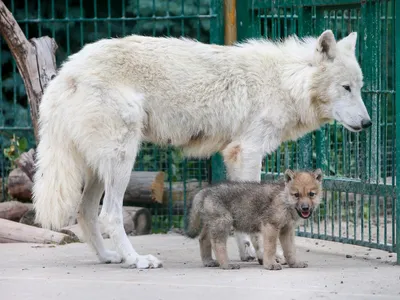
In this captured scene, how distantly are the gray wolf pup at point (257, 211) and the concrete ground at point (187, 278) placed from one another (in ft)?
0.56

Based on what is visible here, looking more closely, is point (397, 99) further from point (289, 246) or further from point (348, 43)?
point (289, 246)

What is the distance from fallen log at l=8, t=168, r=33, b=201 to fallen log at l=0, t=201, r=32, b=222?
0.60ft

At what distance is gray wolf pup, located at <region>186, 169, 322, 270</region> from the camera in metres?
7.31

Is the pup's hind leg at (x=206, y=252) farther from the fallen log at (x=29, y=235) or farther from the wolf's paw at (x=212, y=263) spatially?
the fallen log at (x=29, y=235)

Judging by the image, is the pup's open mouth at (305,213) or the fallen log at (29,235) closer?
the pup's open mouth at (305,213)

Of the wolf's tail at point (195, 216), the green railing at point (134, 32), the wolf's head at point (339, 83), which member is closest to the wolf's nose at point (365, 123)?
the wolf's head at point (339, 83)

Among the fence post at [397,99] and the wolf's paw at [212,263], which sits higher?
the fence post at [397,99]

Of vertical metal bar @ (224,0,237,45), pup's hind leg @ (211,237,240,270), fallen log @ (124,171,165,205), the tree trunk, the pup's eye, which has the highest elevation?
vertical metal bar @ (224,0,237,45)

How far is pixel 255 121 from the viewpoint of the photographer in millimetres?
8211

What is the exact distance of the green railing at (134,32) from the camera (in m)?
10.5

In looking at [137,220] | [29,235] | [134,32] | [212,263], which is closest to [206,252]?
[212,263]

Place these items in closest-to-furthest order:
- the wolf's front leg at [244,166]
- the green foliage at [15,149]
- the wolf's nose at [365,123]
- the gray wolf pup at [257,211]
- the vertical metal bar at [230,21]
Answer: the gray wolf pup at [257,211], the wolf's nose at [365,123], the wolf's front leg at [244,166], the vertical metal bar at [230,21], the green foliage at [15,149]

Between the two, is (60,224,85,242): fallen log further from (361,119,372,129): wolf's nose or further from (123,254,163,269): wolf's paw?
(361,119,372,129): wolf's nose

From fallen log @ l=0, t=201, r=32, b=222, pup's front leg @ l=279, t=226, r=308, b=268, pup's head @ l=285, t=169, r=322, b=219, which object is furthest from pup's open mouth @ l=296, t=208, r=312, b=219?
fallen log @ l=0, t=201, r=32, b=222
